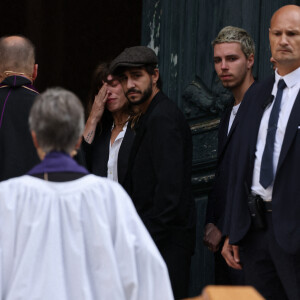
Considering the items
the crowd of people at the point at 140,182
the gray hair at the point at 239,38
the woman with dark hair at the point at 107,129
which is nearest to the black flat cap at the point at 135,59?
the crowd of people at the point at 140,182

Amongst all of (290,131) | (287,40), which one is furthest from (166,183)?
(287,40)

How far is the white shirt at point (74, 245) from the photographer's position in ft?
11.4

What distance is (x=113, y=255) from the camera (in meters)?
3.55

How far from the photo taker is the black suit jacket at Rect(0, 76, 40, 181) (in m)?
5.17

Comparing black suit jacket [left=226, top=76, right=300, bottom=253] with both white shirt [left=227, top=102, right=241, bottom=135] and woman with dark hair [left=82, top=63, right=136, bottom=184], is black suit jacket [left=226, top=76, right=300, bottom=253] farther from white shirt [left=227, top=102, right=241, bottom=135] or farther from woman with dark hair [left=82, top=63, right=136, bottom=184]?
woman with dark hair [left=82, top=63, right=136, bottom=184]

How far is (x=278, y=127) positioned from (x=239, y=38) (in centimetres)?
123

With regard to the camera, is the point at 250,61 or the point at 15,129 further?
the point at 250,61

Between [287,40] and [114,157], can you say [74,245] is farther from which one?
[114,157]

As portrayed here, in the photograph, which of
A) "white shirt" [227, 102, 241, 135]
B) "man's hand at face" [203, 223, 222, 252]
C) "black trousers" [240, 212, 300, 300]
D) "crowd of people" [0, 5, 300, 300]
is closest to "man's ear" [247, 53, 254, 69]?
"crowd of people" [0, 5, 300, 300]

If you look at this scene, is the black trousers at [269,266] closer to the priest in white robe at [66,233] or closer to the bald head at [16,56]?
the priest in white robe at [66,233]

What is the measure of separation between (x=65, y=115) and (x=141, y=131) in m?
1.75

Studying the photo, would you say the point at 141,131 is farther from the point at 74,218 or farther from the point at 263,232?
the point at 74,218

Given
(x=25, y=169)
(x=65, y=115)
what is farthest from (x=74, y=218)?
(x=25, y=169)

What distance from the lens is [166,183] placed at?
505 cm
